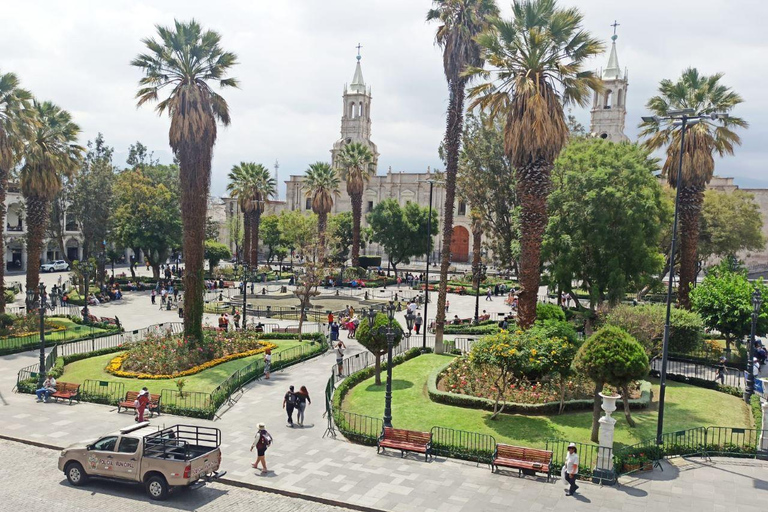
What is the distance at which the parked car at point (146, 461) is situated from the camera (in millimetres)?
12258

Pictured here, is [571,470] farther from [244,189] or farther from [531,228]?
[244,189]

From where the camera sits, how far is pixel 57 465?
1421 cm

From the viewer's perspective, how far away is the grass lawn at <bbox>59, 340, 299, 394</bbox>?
20600mm

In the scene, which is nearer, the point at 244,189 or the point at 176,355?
the point at 176,355

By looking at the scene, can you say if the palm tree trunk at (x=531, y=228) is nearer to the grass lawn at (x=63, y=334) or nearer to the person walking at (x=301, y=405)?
the person walking at (x=301, y=405)

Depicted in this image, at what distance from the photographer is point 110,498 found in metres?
12.4

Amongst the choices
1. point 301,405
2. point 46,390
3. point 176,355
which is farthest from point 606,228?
point 46,390

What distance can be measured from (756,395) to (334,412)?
14.3 metres

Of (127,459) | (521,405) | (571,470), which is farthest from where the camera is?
(521,405)

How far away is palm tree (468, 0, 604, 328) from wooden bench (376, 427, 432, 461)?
7.79 metres

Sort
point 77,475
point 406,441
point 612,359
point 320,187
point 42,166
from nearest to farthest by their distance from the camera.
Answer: point 77,475, point 612,359, point 406,441, point 42,166, point 320,187

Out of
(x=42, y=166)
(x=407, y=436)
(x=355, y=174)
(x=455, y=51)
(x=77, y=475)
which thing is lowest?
(x=77, y=475)

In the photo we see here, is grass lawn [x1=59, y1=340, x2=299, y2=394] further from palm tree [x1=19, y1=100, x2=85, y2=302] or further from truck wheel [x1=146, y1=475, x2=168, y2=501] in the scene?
palm tree [x1=19, y1=100, x2=85, y2=302]

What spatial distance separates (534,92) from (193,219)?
577 inches
